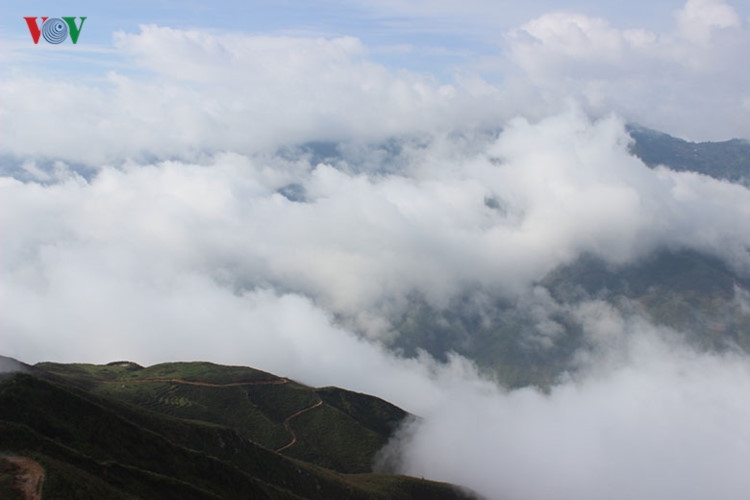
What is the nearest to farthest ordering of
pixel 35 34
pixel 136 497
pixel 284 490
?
pixel 35 34
pixel 136 497
pixel 284 490

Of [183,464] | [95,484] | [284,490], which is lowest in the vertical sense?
[284,490]

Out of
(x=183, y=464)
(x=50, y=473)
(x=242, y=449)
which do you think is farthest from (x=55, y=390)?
(x=242, y=449)

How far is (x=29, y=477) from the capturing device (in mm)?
104062

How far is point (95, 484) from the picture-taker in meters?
112

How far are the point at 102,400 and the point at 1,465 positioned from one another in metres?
65.7

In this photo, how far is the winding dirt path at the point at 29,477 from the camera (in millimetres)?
99375

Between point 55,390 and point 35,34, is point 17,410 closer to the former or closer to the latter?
point 55,390

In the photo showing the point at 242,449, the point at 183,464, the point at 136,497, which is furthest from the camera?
the point at 242,449

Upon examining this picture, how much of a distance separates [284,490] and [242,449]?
24217 millimetres

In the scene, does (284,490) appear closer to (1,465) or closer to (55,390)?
(55,390)

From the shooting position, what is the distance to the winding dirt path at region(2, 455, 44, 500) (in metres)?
99.4

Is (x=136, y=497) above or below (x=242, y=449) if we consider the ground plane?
above

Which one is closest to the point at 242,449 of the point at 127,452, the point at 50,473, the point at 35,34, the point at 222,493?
the point at 222,493

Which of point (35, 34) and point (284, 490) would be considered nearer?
point (35, 34)
